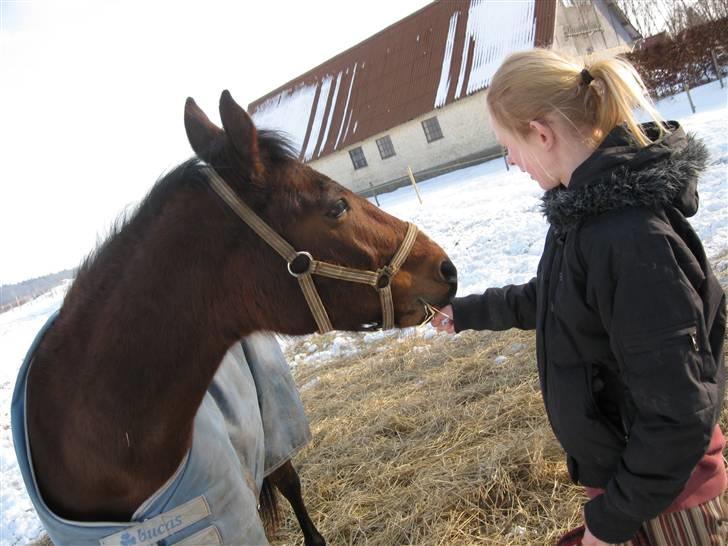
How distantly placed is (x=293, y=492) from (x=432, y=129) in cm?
1792

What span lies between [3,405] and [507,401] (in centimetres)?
795

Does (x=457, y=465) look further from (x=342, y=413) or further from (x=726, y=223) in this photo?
(x=726, y=223)

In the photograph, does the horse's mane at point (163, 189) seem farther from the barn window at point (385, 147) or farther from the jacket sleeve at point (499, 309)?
the barn window at point (385, 147)

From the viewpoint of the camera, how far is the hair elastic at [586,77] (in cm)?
128

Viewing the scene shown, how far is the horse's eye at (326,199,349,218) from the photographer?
5.64ft

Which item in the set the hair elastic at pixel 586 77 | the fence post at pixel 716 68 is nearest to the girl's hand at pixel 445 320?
the hair elastic at pixel 586 77

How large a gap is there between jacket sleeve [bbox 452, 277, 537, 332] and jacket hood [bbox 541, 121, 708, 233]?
60 centimetres

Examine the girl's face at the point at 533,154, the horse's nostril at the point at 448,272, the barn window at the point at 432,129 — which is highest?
the barn window at the point at 432,129

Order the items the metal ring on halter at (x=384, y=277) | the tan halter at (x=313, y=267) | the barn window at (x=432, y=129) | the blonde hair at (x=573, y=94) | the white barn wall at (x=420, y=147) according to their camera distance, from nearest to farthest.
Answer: the blonde hair at (x=573, y=94) < the tan halter at (x=313, y=267) < the metal ring on halter at (x=384, y=277) < the white barn wall at (x=420, y=147) < the barn window at (x=432, y=129)

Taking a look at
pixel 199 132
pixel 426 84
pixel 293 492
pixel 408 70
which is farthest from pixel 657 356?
pixel 408 70

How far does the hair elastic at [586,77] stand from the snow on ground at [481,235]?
5.12 ft

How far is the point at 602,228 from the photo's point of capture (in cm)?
121

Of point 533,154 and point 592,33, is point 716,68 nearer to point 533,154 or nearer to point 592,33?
point 592,33

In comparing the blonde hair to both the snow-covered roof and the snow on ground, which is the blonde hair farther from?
the snow-covered roof
